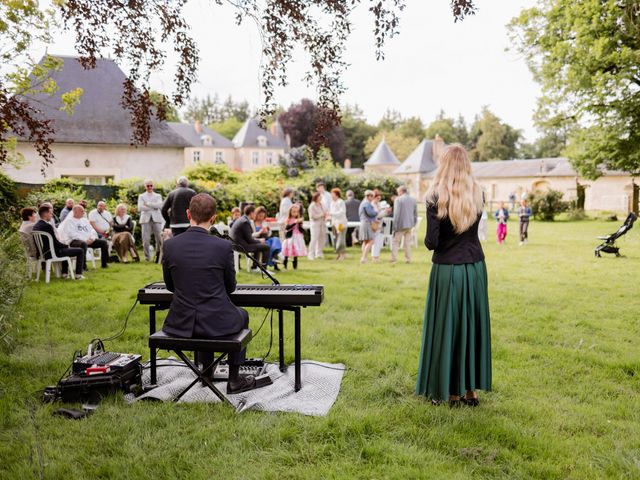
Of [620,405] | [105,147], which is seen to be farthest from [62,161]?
[620,405]

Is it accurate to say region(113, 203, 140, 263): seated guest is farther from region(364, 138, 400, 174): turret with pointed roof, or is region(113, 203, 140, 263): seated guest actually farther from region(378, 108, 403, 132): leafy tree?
region(378, 108, 403, 132): leafy tree

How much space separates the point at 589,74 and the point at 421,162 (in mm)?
44222

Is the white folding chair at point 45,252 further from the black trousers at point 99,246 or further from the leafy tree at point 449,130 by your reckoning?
the leafy tree at point 449,130

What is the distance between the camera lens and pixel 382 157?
7100 centimetres

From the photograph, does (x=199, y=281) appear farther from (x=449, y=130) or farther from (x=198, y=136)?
(x=449, y=130)

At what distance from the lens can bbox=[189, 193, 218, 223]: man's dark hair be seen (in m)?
4.21

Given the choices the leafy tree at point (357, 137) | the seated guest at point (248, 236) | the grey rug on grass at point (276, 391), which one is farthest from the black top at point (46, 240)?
the leafy tree at point (357, 137)

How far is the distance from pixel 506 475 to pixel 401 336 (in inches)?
123

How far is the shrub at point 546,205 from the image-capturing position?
33312 millimetres

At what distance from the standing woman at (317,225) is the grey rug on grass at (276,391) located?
8845mm

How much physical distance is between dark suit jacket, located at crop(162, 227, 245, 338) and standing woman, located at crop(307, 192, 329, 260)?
967 centimetres

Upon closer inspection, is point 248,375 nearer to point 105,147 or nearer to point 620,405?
point 620,405

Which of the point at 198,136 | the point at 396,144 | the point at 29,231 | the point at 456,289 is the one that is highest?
the point at 396,144

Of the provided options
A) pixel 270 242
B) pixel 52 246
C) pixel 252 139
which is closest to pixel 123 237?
pixel 52 246
